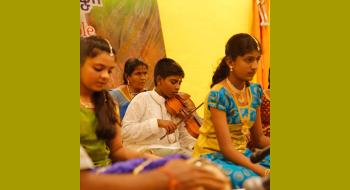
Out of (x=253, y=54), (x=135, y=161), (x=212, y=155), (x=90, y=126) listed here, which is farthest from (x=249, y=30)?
(x=135, y=161)

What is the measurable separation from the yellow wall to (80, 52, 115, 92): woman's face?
0.43m

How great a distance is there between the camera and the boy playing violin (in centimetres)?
132

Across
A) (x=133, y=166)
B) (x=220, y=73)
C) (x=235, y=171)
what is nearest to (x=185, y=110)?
(x=220, y=73)

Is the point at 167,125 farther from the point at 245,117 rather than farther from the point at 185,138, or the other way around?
the point at 245,117

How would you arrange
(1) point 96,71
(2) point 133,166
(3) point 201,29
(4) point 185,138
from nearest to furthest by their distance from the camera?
(2) point 133,166 → (1) point 96,71 → (3) point 201,29 → (4) point 185,138

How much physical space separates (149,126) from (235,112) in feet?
0.91

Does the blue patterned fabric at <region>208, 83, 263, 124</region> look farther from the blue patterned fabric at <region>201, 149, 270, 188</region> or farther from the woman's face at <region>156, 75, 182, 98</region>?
the woman's face at <region>156, 75, 182, 98</region>

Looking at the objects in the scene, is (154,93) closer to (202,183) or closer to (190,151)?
(190,151)

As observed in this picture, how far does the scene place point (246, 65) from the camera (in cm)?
120

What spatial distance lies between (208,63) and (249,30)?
0.49 ft

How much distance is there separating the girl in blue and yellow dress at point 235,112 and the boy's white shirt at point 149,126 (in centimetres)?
13

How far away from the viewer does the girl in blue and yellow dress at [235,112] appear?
3.84ft

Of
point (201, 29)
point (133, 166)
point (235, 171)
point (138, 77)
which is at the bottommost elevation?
point (235, 171)

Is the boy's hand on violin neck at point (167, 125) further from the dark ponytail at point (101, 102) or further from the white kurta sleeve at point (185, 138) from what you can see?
the dark ponytail at point (101, 102)
